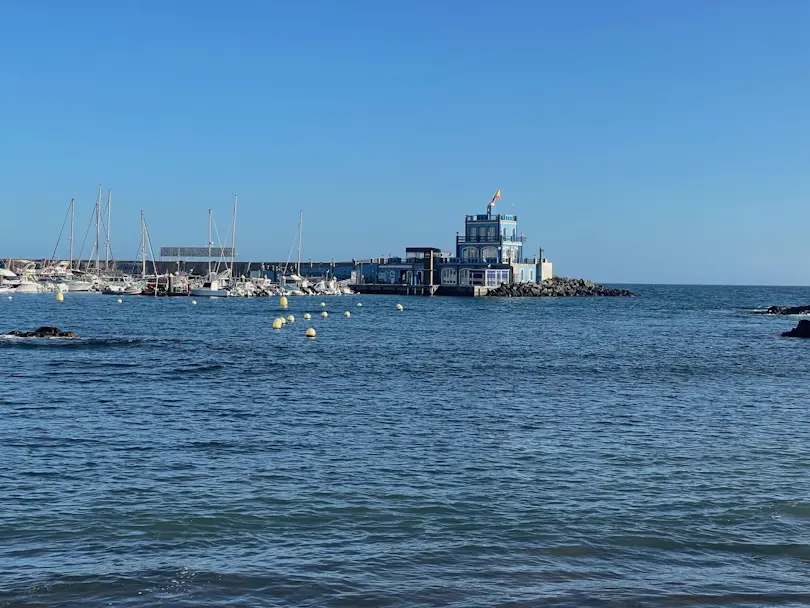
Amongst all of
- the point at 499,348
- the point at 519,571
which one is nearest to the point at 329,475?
the point at 519,571

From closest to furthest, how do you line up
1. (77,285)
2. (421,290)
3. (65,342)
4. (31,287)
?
(65,342) < (31,287) < (77,285) < (421,290)

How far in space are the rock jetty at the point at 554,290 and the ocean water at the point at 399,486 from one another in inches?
3701

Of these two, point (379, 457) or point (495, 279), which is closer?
point (379, 457)

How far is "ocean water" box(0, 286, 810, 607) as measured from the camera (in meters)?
12.1

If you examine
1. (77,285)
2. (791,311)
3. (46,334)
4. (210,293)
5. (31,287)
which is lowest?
(46,334)

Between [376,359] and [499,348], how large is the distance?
9.95 meters

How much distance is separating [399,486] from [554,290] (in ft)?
417

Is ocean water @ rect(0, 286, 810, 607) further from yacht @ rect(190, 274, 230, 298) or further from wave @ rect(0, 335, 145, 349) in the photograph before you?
yacht @ rect(190, 274, 230, 298)

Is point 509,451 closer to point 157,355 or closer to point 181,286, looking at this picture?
point 157,355

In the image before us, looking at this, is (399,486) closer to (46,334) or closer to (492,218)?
(46,334)

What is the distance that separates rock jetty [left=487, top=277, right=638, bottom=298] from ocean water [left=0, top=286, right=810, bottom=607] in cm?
9402

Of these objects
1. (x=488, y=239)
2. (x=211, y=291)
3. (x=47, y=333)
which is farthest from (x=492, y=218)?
(x=47, y=333)

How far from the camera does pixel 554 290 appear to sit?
142 m

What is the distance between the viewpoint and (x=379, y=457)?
19.5 metres
